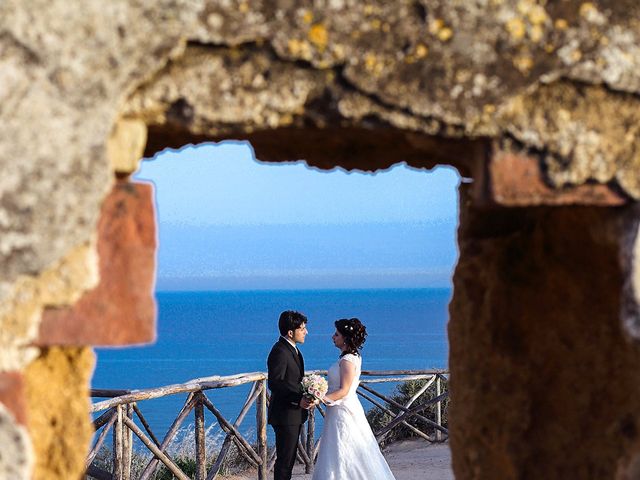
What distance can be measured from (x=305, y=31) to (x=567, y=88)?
2.29 feet

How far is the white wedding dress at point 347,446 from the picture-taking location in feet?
27.6

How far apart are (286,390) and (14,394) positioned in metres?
6.02

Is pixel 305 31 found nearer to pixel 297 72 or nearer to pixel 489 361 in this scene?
pixel 297 72

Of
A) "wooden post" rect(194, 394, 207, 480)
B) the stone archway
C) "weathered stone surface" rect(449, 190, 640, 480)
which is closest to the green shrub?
"wooden post" rect(194, 394, 207, 480)

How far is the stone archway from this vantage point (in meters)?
2.36

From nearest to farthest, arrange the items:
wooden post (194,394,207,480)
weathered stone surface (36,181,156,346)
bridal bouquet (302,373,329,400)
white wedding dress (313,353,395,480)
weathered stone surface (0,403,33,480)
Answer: weathered stone surface (0,403,33,480), weathered stone surface (36,181,156,346), bridal bouquet (302,373,329,400), white wedding dress (313,353,395,480), wooden post (194,394,207,480)

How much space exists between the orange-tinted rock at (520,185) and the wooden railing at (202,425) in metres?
5.65

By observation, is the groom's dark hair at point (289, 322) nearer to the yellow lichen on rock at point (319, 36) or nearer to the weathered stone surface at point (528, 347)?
the weathered stone surface at point (528, 347)

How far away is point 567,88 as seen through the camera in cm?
267

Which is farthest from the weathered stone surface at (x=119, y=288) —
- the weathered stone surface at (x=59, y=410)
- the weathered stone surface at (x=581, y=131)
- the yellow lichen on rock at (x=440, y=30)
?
the weathered stone surface at (x=581, y=131)

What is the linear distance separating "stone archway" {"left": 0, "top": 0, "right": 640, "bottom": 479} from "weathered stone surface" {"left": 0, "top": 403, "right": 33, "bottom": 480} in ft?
0.09

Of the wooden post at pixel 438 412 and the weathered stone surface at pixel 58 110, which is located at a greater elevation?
the weathered stone surface at pixel 58 110

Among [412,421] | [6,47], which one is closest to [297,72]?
[6,47]

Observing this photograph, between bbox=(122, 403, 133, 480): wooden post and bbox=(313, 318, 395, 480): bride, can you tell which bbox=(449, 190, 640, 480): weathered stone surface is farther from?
bbox=(122, 403, 133, 480): wooden post
